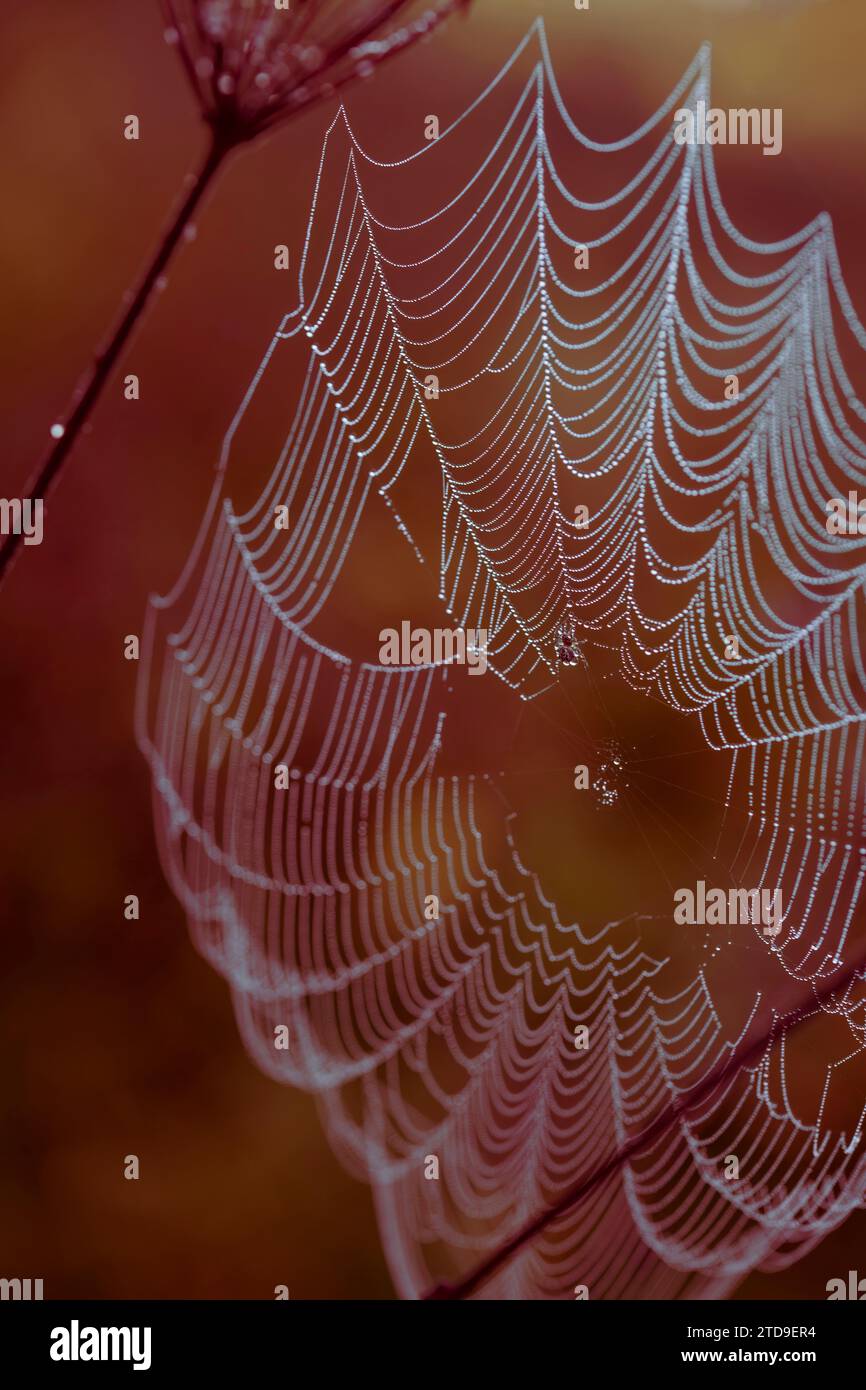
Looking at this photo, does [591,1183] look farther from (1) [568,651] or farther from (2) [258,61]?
(1) [568,651]

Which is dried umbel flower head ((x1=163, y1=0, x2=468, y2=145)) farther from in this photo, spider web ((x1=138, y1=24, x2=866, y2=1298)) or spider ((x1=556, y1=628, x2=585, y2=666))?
spider ((x1=556, y1=628, x2=585, y2=666))

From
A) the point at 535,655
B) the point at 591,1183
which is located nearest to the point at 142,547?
the point at 535,655

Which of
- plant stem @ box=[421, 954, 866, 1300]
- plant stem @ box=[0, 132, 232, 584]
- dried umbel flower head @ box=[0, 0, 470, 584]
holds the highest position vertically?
dried umbel flower head @ box=[0, 0, 470, 584]

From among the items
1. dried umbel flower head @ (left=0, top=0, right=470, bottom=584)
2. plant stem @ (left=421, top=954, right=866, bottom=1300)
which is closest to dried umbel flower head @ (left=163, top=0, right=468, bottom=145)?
dried umbel flower head @ (left=0, top=0, right=470, bottom=584)

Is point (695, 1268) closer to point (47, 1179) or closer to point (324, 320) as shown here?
point (47, 1179)

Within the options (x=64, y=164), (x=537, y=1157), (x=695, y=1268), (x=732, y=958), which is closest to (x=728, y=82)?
(x=64, y=164)

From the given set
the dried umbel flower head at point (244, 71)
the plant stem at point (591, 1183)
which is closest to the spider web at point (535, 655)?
the plant stem at point (591, 1183)
